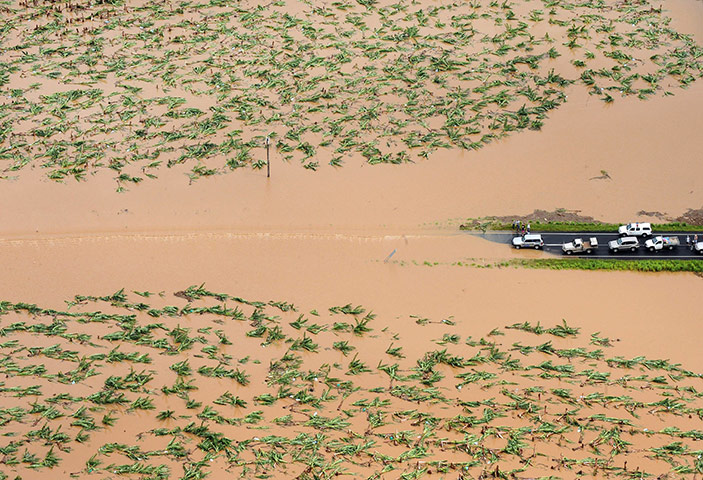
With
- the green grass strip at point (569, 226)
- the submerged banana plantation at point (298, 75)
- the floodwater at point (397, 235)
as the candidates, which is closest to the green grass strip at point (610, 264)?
the floodwater at point (397, 235)

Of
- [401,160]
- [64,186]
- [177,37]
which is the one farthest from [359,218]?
[177,37]

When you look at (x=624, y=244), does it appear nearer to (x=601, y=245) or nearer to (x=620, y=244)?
(x=620, y=244)

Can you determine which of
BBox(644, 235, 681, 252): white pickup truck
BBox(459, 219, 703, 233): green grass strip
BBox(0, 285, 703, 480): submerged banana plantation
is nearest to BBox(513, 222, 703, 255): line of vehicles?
BBox(644, 235, 681, 252): white pickup truck

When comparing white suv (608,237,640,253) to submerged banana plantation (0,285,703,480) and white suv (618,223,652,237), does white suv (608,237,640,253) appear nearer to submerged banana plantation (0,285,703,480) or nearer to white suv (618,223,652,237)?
white suv (618,223,652,237)

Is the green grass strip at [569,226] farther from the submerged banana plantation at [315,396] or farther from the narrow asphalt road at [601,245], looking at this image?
the submerged banana plantation at [315,396]

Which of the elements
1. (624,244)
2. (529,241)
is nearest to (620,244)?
(624,244)

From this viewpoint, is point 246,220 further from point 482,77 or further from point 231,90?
point 482,77
